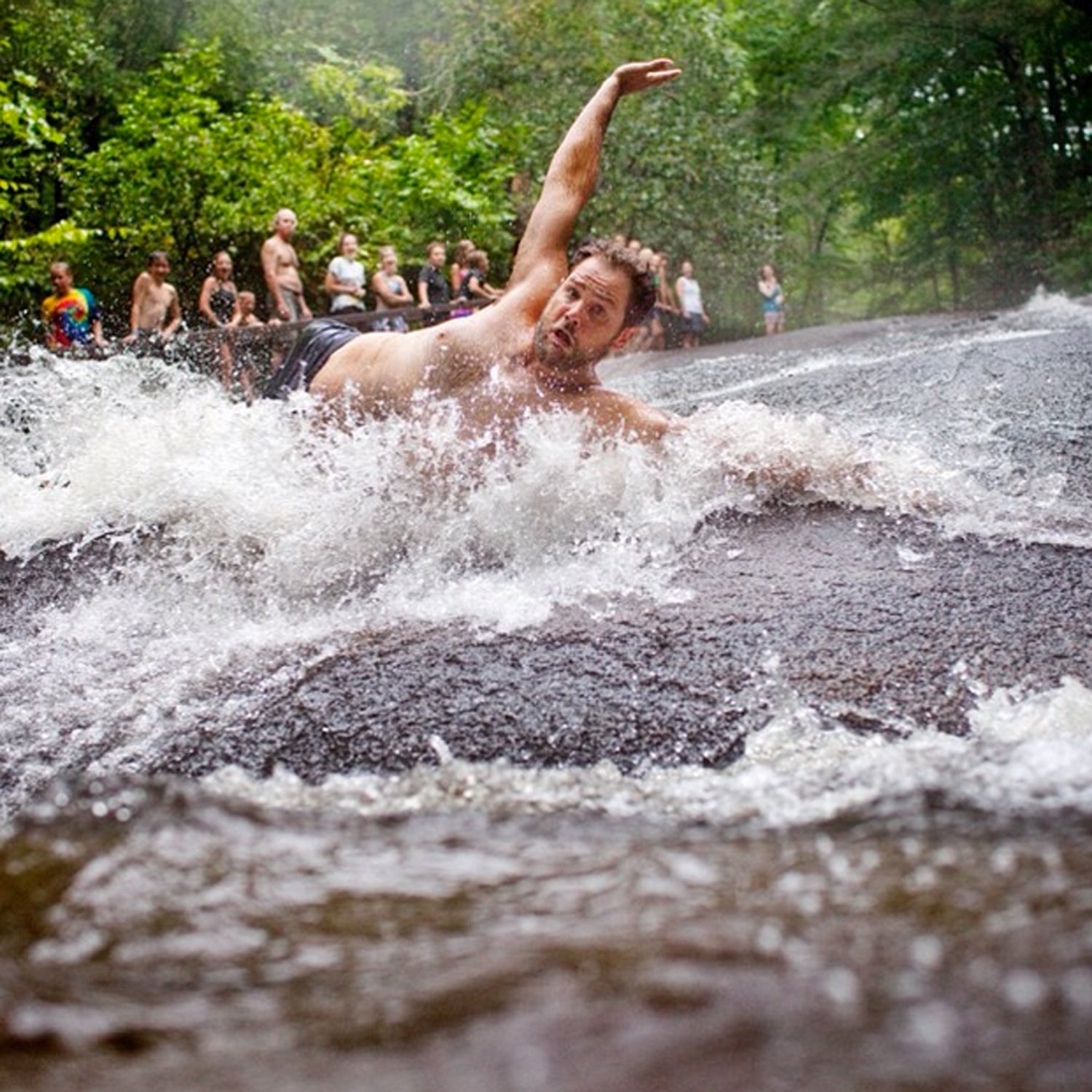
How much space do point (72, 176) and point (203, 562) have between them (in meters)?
12.6

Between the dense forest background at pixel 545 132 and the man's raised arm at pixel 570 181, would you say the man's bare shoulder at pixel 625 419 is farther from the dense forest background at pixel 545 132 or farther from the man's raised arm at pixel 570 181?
the dense forest background at pixel 545 132

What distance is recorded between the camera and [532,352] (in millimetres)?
3902

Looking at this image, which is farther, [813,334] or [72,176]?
[72,176]

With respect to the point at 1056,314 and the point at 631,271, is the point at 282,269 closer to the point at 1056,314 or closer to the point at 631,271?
the point at 1056,314

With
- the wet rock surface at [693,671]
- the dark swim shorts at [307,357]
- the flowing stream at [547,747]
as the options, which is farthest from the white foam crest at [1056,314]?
the wet rock surface at [693,671]

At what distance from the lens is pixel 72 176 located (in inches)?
559

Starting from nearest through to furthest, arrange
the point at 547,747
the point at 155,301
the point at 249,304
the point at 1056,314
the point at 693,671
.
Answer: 1. the point at 547,747
2. the point at 693,671
3. the point at 155,301
4. the point at 1056,314
5. the point at 249,304

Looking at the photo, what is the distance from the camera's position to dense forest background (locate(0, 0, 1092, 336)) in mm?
14453

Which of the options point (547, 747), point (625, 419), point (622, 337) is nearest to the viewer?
point (547, 747)

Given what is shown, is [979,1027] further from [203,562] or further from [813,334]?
[813,334]

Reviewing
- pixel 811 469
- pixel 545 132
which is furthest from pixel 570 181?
pixel 545 132

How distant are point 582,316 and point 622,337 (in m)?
0.32

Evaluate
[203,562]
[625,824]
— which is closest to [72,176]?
[203,562]

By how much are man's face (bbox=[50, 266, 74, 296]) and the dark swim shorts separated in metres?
5.11
